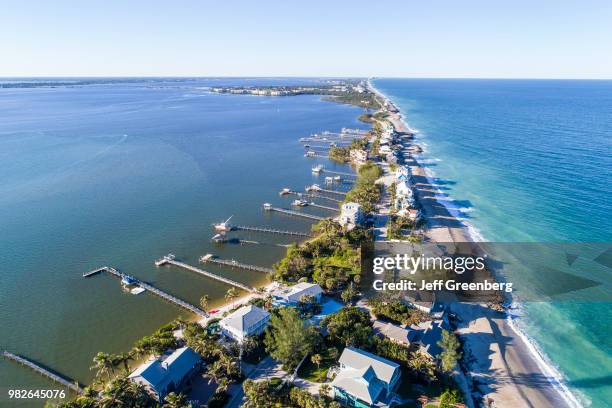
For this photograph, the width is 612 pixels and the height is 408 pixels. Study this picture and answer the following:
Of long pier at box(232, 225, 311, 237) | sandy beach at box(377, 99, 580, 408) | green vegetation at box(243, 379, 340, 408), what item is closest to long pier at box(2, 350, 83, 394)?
green vegetation at box(243, 379, 340, 408)

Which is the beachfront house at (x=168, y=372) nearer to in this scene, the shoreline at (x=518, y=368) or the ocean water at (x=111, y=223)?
the ocean water at (x=111, y=223)

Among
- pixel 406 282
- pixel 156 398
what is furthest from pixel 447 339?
pixel 156 398

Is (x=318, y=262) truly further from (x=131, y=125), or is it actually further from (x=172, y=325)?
(x=131, y=125)

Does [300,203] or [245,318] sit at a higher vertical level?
[245,318]

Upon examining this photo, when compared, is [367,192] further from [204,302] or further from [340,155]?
[340,155]

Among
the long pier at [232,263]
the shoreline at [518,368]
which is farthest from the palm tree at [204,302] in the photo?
the shoreline at [518,368]

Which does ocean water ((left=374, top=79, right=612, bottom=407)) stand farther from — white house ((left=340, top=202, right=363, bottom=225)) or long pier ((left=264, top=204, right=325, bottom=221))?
long pier ((left=264, top=204, right=325, bottom=221))

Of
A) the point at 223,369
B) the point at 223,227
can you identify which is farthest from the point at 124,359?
the point at 223,227
